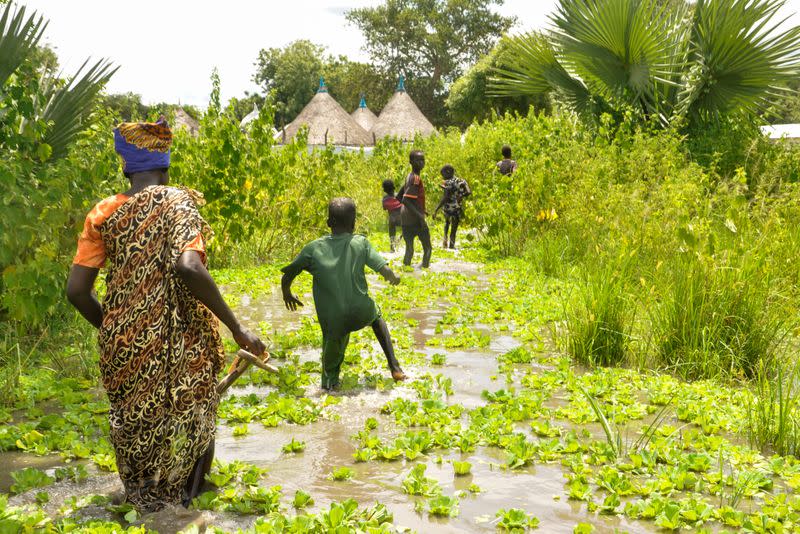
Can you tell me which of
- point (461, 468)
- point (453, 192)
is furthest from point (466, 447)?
point (453, 192)

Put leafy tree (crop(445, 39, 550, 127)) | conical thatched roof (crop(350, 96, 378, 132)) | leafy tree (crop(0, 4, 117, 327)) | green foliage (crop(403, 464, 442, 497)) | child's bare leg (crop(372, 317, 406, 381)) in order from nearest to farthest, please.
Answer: green foliage (crop(403, 464, 442, 497)), leafy tree (crop(0, 4, 117, 327)), child's bare leg (crop(372, 317, 406, 381)), leafy tree (crop(445, 39, 550, 127)), conical thatched roof (crop(350, 96, 378, 132))

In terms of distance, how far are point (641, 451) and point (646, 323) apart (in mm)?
2807

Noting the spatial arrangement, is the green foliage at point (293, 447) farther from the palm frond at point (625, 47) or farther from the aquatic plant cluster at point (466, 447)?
the palm frond at point (625, 47)

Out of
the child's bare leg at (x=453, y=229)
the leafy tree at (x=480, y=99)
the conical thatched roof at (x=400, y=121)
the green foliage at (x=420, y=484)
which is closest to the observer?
the green foliage at (x=420, y=484)

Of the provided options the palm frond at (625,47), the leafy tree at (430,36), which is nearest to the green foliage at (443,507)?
the palm frond at (625,47)

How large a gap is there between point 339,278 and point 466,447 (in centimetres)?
171

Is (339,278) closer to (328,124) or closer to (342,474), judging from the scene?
(342,474)

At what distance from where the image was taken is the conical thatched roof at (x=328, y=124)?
36688mm

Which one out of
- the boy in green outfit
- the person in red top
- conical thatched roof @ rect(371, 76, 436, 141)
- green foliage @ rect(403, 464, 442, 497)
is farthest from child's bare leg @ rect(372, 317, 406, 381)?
conical thatched roof @ rect(371, 76, 436, 141)

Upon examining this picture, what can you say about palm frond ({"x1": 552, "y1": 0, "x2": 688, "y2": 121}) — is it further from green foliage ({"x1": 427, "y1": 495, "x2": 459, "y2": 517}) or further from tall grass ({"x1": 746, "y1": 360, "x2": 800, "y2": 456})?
green foliage ({"x1": 427, "y1": 495, "x2": 459, "y2": 517})

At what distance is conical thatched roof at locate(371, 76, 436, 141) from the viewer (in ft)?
125

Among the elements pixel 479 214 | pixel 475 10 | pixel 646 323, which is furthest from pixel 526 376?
pixel 475 10

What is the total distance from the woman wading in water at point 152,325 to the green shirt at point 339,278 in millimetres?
2006

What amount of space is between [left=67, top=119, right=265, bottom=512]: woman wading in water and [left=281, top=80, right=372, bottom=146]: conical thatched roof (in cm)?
3270
